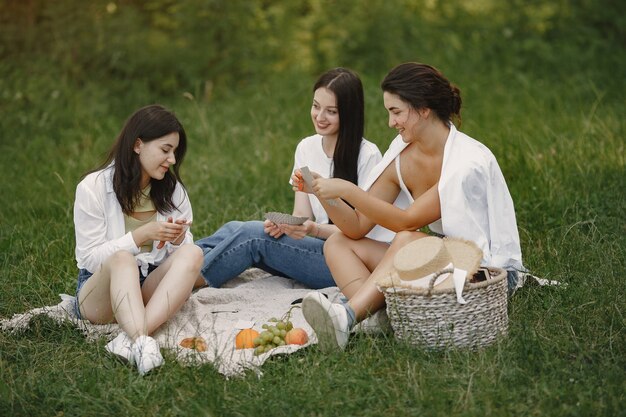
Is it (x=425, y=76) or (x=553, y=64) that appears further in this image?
(x=553, y=64)

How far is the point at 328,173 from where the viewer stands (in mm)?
4656

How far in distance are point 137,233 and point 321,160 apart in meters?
1.20

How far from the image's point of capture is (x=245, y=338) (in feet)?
12.5

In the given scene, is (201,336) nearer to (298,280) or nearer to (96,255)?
(96,255)

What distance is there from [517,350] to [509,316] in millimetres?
479

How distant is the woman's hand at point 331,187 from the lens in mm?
3986

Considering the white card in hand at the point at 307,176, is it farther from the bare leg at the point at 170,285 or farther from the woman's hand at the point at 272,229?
the bare leg at the point at 170,285

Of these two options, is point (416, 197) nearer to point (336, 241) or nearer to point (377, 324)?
point (336, 241)

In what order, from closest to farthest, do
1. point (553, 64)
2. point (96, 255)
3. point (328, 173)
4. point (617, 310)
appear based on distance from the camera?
point (617, 310) < point (96, 255) < point (328, 173) < point (553, 64)

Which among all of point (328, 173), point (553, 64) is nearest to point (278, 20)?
point (553, 64)

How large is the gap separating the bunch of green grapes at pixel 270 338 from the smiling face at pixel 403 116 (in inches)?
40.8

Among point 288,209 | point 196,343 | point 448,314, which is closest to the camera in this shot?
point 448,314

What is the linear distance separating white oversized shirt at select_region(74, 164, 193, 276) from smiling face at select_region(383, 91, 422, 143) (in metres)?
1.33

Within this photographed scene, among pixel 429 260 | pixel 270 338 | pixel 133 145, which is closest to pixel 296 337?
pixel 270 338
